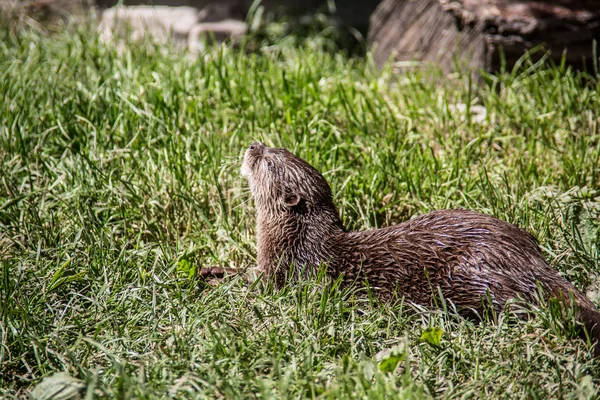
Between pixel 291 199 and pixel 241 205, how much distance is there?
46 centimetres

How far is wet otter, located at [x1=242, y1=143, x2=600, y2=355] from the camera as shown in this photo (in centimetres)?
285

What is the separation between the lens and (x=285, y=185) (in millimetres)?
3455

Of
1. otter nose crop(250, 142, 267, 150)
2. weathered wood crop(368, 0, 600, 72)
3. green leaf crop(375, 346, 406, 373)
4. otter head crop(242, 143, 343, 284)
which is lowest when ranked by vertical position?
green leaf crop(375, 346, 406, 373)

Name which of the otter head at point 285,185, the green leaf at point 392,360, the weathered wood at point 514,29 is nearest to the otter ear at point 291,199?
the otter head at point 285,185

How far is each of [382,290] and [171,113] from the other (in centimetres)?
191

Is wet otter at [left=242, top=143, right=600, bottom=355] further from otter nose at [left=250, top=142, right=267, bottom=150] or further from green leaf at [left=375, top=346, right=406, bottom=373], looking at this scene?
green leaf at [left=375, top=346, right=406, bottom=373]

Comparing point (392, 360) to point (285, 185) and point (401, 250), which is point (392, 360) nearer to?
point (401, 250)

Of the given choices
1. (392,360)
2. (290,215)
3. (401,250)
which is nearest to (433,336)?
(392,360)

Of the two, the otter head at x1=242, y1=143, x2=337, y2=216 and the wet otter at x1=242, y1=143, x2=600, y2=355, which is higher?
the otter head at x1=242, y1=143, x2=337, y2=216

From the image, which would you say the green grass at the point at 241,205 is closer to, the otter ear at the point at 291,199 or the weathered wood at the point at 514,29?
the weathered wood at the point at 514,29

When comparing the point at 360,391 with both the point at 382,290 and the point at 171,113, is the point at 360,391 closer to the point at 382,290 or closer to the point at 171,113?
the point at 382,290

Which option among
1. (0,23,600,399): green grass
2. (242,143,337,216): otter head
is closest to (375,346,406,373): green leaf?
(0,23,600,399): green grass

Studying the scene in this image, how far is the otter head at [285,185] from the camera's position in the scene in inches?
134

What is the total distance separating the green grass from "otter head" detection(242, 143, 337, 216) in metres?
0.28
